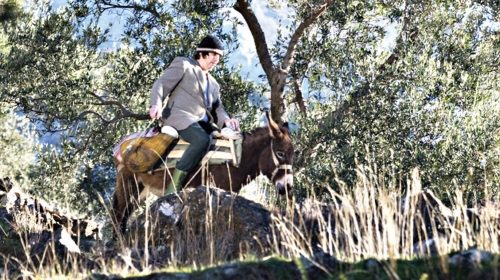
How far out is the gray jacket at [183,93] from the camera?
450 inches

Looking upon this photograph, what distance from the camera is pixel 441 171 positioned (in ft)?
52.3

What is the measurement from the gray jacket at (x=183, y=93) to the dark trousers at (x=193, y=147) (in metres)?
0.13

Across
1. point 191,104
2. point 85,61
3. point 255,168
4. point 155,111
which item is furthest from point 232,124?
point 85,61

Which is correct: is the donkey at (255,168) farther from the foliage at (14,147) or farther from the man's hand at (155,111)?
the foliage at (14,147)

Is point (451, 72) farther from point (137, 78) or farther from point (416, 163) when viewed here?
point (137, 78)

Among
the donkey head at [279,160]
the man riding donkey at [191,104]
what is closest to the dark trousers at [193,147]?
the man riding donkey at [191,104]

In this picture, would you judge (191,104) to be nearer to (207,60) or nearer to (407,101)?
(207,60)

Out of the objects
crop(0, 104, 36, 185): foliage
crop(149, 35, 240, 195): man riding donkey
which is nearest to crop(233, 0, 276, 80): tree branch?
crop(149, 35, 240, 195): man riding donkey

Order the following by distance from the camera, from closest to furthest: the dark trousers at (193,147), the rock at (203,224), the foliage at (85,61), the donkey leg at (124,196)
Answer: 1. the rock at (203,224)
2. the dark trousers at (193,147)
3. the donkey leg at (124,196)
4. the foliage at (85,61)

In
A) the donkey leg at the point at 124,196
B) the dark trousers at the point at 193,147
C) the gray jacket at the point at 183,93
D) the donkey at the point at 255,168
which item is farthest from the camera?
the donkey leg at the point at 124,196

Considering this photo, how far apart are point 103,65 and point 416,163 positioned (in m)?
9.05

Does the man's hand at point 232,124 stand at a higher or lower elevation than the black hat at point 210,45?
lower

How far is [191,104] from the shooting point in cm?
1157

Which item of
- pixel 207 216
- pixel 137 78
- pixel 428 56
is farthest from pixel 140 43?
pixel 207 216
